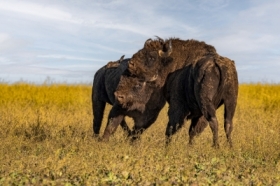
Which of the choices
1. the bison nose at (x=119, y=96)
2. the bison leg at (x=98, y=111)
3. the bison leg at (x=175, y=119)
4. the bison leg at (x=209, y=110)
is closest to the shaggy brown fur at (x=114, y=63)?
the bison leg at (x=98, y=111)

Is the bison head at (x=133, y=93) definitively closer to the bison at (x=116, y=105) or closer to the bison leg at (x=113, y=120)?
the bison at (x=116, y=105)

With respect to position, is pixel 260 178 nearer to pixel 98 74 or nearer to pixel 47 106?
pixel 98 74

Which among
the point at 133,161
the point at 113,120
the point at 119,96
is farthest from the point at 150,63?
the point at 133,161

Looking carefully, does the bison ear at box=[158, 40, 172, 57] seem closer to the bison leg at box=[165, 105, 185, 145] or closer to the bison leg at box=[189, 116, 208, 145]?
the bison leg at box=[165, 105, 185, 145]

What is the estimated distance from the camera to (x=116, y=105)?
10961 mm

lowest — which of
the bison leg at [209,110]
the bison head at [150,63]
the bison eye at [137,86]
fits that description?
the bison leg at [209,110]

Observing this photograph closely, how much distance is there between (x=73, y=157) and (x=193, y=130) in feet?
11.3

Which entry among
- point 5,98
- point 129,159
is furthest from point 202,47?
point 5,98

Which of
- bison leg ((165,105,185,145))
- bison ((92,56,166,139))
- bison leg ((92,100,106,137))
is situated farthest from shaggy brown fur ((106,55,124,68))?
bison leg ((165,105,185,145))

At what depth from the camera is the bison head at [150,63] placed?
1088cm

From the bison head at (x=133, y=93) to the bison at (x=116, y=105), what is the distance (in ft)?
0.08

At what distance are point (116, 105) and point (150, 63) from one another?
4.04 ft

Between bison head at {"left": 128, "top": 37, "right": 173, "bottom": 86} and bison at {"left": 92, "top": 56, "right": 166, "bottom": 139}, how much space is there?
283mm

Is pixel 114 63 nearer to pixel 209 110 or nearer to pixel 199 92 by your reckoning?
pixel 199 92
